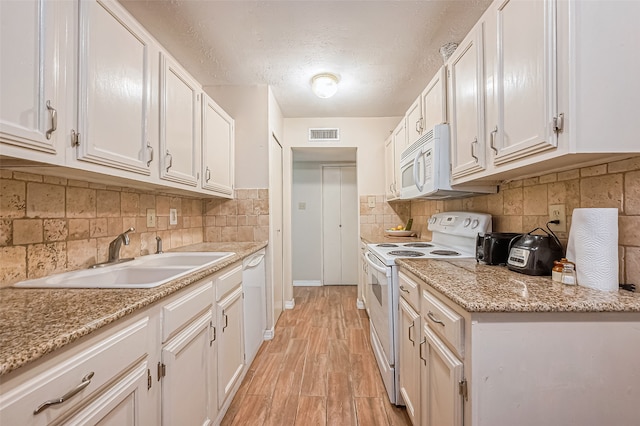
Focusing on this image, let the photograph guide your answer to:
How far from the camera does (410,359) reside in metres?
1.37

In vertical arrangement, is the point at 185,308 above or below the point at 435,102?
below

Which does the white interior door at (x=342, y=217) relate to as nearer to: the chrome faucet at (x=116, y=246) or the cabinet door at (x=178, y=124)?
the cabinet door at (x=178, y=124)

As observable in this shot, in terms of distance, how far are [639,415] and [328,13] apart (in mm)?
2154

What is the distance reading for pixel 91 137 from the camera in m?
0.99

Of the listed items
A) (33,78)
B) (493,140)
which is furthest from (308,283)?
(33,78)

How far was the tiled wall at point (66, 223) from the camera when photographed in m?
1.00

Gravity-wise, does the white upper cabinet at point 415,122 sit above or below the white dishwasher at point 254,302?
above

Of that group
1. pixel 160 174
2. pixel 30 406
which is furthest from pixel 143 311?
pixel 160 174

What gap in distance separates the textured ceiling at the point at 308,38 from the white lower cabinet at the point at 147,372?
156cm

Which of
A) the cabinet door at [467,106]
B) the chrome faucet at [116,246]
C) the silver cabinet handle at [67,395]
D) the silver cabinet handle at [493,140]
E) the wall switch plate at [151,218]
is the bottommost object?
the silver cabinet handle at [67,395]

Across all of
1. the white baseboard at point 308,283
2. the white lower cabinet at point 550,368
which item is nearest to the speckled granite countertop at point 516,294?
the white lower cabinet at point 550,368

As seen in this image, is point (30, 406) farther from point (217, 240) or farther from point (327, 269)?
point (327, 269)

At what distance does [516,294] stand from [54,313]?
1373 mm

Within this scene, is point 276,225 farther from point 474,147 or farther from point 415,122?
point 474,147
